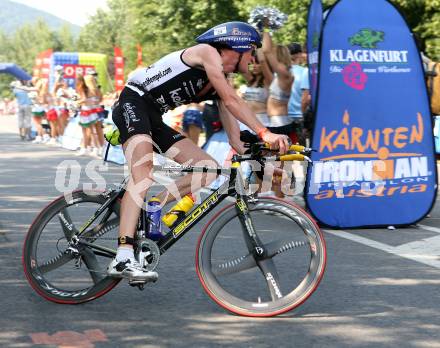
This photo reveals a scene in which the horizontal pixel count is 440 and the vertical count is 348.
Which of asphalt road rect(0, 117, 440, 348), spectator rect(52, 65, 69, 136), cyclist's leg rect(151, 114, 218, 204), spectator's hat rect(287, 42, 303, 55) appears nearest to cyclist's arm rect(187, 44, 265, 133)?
cyclist's leg rect(151, 114, 218, 204)

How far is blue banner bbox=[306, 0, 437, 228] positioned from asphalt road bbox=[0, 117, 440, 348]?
3.45 ft

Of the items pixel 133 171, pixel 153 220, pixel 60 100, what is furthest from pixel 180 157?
pixel 60 100

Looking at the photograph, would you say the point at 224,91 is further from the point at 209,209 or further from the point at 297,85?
the point at 297,85

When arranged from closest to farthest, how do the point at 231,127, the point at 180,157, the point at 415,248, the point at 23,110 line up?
the point at 180,157 → the point at 231,127 → the point at 415,248 → the point at 23,110

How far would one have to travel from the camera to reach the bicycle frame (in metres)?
5.20

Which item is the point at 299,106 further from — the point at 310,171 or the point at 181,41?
the point at 181,41

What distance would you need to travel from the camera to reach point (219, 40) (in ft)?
16.9

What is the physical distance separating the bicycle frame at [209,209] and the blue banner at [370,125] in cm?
322

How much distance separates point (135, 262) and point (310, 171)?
3568 mm

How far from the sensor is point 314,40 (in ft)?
28.2

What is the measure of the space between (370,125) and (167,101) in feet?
11.9

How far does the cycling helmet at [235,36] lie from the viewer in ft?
16.8

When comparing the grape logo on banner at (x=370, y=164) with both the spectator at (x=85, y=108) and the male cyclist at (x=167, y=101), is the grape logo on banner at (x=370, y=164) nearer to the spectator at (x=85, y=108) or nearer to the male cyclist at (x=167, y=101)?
the male cyclist at (x=167, y=101)

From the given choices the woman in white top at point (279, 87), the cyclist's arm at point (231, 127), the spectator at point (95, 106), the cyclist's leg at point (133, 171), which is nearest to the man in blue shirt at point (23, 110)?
the spectator at point (95, 106)
